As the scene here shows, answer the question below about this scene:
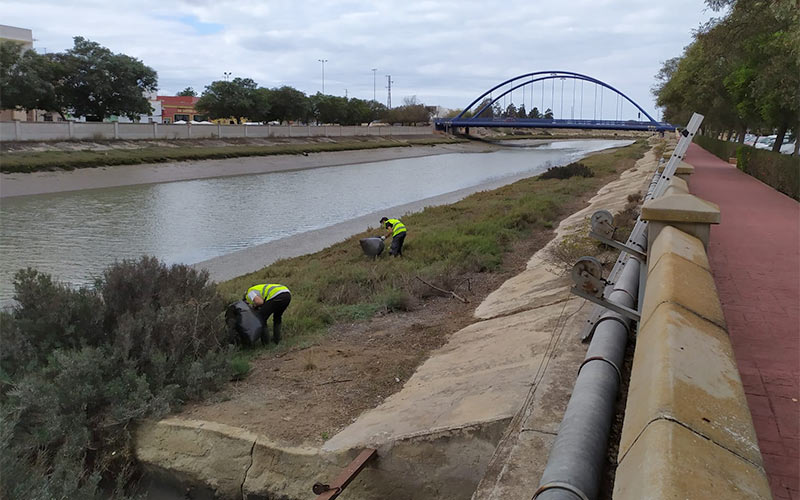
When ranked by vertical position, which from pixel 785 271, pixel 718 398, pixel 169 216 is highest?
pixel 718 398

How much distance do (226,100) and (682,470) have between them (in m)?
75.1

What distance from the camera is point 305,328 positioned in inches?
365

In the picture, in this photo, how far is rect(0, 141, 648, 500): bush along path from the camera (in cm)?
586

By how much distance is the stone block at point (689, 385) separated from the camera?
7.43ft

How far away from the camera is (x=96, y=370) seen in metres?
6.38

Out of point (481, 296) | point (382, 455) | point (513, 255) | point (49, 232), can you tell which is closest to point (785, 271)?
point (481, 296)

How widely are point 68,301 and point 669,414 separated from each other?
22.8 feet

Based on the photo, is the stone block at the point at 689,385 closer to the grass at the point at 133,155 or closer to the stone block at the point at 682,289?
the stone block at the point at 682,289

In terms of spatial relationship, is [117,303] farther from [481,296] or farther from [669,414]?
[669,414]

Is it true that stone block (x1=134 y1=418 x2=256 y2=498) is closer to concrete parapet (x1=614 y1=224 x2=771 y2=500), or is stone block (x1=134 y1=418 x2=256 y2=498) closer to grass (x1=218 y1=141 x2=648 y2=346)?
grass (x1=218 y1=141 x2=648 y2=346)

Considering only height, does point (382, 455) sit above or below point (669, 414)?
below

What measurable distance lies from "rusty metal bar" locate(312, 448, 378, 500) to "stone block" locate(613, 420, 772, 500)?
3139 mm

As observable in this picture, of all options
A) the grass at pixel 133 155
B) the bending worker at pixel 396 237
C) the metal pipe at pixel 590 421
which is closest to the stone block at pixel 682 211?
the metal pipe at pixel 590 421

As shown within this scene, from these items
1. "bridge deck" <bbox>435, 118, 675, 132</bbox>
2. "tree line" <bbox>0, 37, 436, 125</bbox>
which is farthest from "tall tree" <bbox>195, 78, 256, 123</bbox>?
"bridge deck" <bbox>435, 118, 675, 132</bbox>
